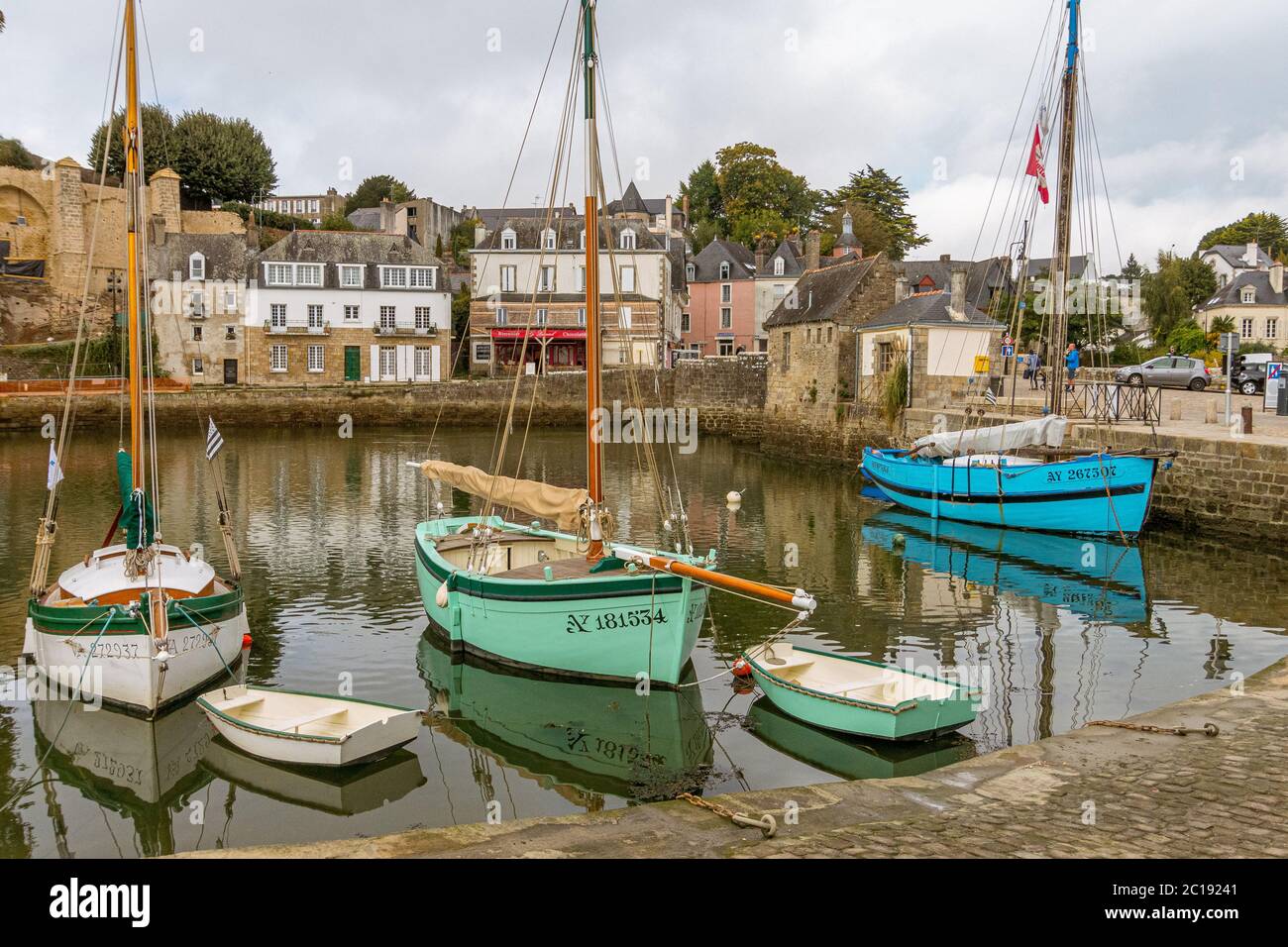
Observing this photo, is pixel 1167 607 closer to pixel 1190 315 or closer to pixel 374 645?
pixel 374 645

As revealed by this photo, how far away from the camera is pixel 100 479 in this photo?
32.2 meters

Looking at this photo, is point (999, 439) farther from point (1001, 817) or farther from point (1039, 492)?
point (1001, 817)

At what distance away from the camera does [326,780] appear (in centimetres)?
1076

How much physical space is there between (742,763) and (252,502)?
21505 mm

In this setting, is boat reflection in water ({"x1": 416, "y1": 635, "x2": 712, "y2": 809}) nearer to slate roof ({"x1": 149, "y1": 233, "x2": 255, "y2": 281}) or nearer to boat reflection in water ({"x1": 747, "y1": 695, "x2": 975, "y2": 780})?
boat reflection in water ({"x1": 747, "y1": 695, "x2": 975, "y2": 780})

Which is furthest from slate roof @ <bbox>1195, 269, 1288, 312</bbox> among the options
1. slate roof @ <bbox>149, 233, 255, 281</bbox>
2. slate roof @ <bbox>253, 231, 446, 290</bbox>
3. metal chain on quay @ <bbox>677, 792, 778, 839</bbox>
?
metal chain on quay @ <bbox>677, 792, 778, 839</bbox>

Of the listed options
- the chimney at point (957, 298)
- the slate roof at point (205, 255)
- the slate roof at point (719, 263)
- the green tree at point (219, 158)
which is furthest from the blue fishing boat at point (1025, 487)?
the green tree at point (219, 158)

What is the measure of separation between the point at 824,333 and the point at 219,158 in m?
50.1

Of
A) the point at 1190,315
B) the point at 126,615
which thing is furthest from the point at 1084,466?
the point at 1190,315

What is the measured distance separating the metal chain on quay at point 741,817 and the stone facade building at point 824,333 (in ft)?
114

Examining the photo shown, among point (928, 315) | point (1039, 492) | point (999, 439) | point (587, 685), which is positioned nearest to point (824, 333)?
point (928, 315)

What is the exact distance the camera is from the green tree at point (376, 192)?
9538 centimetres

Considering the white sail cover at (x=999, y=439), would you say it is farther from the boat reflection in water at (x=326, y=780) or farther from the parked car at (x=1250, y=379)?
the boat reflection in water at (x=326, y=780)

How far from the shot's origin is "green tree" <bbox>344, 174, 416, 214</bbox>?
95.4 m
